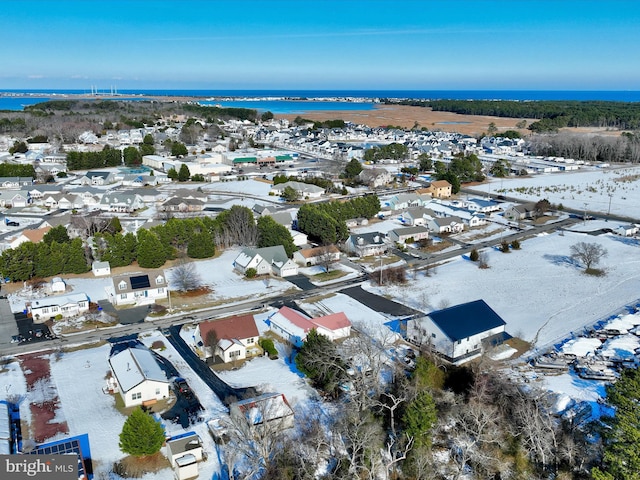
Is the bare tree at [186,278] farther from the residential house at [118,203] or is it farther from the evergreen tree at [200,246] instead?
the residential house at [118,203]

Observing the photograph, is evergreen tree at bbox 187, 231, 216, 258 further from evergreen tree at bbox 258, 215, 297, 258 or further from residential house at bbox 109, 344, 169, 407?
residential house at bbox 109, 344, 169, 407

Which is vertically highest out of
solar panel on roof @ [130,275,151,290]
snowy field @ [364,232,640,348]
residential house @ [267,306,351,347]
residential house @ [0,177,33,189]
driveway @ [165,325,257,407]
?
residential house @ [0,177,33,189]

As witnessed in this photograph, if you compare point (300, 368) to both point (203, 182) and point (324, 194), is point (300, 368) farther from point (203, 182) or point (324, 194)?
point (203, 182)

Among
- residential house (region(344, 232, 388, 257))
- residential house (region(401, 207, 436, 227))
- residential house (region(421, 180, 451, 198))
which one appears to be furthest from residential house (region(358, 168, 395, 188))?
residential house (region(344, 232, 388, 257))

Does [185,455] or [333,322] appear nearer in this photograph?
[185,455]

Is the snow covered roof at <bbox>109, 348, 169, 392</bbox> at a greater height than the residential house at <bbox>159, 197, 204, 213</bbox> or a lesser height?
lesser

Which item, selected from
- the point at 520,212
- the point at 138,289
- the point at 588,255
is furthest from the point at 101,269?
the point at 520,212

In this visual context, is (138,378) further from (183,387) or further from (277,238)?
(277,238)

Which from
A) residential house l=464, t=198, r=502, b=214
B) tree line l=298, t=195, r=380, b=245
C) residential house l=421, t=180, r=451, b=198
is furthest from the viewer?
residential house l=421, t=180, r=451, b=198
